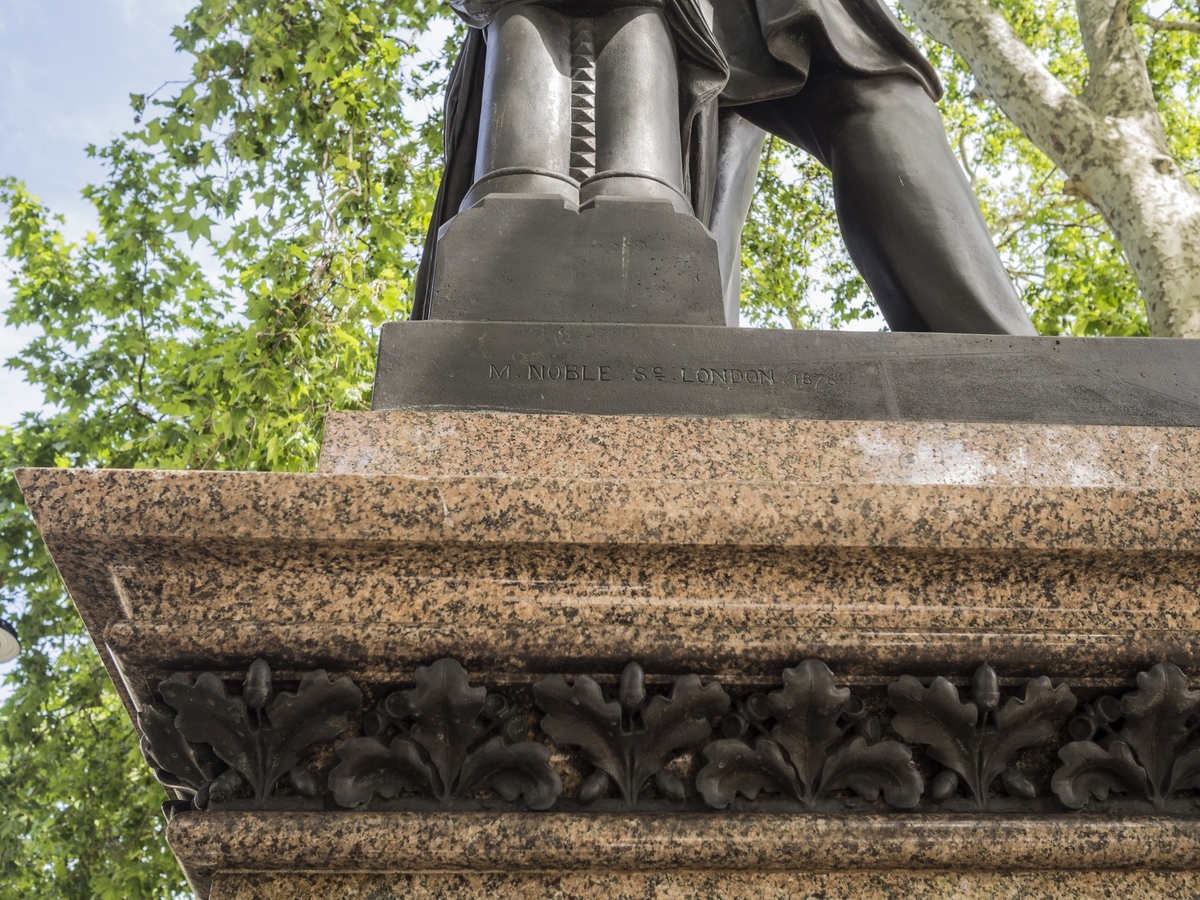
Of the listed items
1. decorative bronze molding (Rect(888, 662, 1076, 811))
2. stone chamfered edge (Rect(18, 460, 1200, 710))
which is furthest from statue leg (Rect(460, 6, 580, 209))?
decorative bronze molding (Rect(888, 662, 1076, 811))

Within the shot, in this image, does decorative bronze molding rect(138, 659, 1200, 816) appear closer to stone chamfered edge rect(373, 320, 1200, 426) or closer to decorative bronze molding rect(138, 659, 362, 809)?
decorative bronze molding rect(138, 659, 362, 809)

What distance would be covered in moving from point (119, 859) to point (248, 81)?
567 cm

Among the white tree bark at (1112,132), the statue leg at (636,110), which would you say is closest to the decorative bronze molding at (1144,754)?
the statue leg at (636,110)

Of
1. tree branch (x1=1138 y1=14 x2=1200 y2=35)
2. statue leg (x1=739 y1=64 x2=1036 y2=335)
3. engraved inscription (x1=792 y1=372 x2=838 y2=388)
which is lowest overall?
engraved inscription (x1=792 y1=372 x2=838 y2=388)

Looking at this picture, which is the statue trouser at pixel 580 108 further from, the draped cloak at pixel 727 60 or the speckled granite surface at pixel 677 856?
the speckled granite surface at pixel 677 856

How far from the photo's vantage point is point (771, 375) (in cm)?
178

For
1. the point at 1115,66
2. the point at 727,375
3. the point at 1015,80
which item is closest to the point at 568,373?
the point at 727,375

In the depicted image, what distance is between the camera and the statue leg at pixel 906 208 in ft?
7.06

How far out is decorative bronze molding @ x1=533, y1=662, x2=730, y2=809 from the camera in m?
1.36

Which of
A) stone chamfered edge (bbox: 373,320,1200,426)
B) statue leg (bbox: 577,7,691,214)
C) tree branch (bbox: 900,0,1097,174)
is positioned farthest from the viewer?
tree branch (bbox: 900,0,1097,174)

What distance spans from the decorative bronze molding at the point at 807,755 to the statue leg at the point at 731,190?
1.75 meters

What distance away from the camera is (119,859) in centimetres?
809

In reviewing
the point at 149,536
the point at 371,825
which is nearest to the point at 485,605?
Answer: the point at 371,825

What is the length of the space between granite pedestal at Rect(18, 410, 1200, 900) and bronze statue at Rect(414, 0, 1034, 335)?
2.56ft
